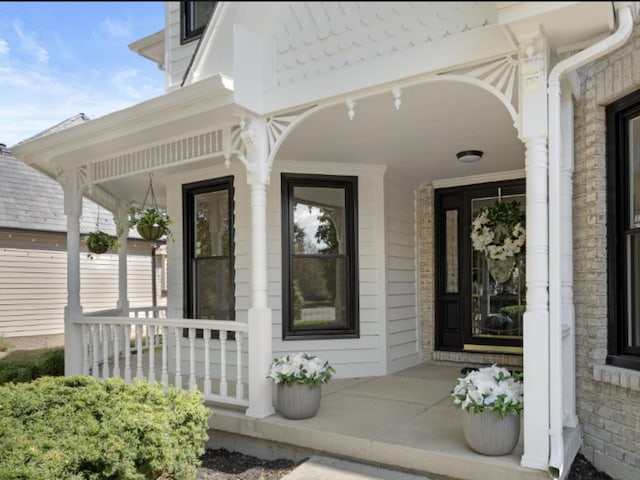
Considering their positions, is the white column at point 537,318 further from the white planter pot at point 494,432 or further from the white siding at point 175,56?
the white siding at point 175,56

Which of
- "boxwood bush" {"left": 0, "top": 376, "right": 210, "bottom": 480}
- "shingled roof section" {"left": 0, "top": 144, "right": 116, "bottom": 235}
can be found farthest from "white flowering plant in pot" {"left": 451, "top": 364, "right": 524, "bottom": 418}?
"shingled roof section" {"left": 0, "top": 144, "right": 116, "bottom": 235}

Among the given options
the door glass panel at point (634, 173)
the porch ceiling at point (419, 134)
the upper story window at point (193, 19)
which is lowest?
the door glass panel at point (634, 173)

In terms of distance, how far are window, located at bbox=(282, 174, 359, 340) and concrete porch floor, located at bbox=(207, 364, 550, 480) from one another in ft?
2.74

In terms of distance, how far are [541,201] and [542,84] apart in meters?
0.66

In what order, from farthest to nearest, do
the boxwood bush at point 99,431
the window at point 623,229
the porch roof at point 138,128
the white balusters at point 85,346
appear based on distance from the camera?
the white balusters at point 85,346 → the porch roof at point 138,128 → the window at point 623,229 → the boxwood bush at point 99,431

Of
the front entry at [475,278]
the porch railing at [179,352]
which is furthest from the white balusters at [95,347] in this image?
the front entry at [475,278]

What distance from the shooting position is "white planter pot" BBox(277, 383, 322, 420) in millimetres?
3873

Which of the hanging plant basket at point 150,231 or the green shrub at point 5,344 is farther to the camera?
the green shrub at point 5,344

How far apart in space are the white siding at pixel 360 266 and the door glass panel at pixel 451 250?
1188 millimetres

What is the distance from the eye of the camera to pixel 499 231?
587 cm

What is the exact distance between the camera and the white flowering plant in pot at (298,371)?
3.87 meters

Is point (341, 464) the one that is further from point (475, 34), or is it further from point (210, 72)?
point (210, 72)

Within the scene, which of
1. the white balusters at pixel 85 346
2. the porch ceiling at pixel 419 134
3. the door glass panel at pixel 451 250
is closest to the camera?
the porch ceiling at pixel 419 134

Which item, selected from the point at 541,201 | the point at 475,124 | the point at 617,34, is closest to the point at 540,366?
the point at 541,201
